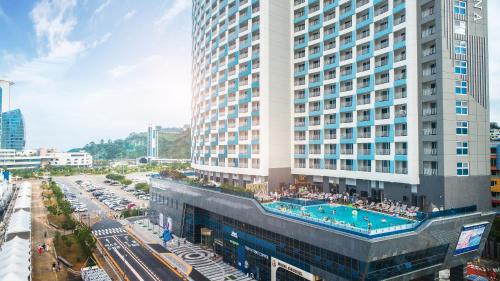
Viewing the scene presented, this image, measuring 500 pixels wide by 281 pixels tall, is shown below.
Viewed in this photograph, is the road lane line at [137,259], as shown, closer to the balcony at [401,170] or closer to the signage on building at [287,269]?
the signage on building at [287,269]

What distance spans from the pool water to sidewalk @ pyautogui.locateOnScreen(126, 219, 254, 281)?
527 inches

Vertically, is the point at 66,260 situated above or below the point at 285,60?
below

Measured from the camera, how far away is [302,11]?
68.1 meters

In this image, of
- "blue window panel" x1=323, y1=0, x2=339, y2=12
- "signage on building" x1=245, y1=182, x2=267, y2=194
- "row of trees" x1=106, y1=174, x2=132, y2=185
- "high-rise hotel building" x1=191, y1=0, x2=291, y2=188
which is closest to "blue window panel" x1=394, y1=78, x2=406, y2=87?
"blue window panel" x1=323, y1=0, x2=339, y2=12

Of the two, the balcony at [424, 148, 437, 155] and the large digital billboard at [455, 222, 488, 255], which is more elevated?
the balcony at [424, 148, 437, 155]

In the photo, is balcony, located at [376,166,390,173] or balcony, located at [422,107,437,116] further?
balcony, located at [376,166,390,173]

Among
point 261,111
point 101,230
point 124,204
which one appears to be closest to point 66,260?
point 101,230

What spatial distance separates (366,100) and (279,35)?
22824mm

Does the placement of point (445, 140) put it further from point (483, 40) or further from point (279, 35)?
point (279, 35)

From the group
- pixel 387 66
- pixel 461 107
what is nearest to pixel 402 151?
pixel 461 107

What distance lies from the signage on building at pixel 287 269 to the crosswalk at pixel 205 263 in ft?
20.0

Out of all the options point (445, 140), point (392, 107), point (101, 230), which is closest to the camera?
point (445, 140)

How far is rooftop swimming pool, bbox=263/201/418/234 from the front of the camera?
1417 inches

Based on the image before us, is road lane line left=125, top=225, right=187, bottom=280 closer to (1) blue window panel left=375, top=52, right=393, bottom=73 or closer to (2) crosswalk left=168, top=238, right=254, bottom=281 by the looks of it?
(2) crosswalk left=168, top=238, right=254, bottom=281
